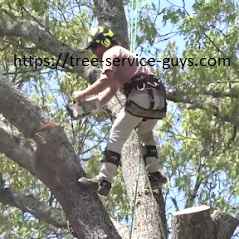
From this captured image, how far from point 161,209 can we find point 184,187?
515cm

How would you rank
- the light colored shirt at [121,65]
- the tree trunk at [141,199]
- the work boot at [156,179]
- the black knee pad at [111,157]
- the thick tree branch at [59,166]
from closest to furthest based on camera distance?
the thick tree branch at [59,166]
the light colored shirt at [121,65]
the black knee pad at [111,157]
the tree trunk at [141,199]
the work boot at [156,179]

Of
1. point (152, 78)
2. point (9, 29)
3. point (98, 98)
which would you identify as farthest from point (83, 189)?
point (9, 29)

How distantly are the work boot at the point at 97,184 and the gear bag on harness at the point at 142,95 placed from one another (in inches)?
22.4

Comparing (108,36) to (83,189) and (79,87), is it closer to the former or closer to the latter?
(83,189)

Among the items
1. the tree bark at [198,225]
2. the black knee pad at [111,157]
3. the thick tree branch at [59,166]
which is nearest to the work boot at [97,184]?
the thick tree branch at [59,166]

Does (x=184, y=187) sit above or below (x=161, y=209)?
above

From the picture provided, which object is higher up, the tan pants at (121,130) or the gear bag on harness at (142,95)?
the gear bag on harness at (142,95)

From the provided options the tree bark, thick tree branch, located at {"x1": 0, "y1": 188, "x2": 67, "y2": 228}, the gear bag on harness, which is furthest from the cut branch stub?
thick tree branch, located at {"x1": 0, "y1": 188, "x2": 67, "y2": 228}

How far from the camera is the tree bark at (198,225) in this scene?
12.3 feet

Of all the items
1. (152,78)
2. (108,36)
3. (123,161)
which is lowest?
(123,161)

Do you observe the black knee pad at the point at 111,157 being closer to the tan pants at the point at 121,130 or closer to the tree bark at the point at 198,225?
the tan pants at the point at 121,130

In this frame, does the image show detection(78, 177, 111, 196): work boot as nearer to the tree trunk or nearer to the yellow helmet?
the tree trunk

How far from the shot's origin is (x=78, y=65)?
19.7ft

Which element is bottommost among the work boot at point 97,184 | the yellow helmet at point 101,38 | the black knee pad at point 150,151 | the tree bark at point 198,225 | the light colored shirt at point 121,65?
the tree bark at point 198,225
